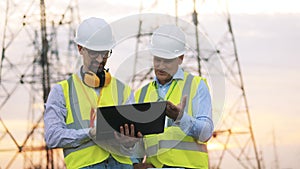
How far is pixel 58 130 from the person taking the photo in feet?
20.1

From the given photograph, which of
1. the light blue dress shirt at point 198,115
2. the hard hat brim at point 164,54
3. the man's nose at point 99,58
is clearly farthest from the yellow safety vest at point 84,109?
the light blue dress shirt at point 198,115

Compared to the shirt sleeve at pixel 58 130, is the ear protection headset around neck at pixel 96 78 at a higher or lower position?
higher

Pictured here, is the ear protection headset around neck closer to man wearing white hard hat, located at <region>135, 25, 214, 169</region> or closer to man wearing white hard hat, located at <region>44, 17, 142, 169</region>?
man wearing white hard hat, located at <region>44, 17, 142, 169</region>

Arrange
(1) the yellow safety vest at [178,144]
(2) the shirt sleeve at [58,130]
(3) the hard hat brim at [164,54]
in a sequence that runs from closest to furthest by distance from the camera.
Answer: (2) the shirt sleeve at [58,130], (3) the hard hat brim at [164,54], (1) the yellow safety vest at [178,144]

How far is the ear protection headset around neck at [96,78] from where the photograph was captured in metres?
6.25

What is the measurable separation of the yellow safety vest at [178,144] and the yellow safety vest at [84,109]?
1.48ft

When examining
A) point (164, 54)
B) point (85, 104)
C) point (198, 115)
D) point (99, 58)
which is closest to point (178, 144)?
point (198, 115)

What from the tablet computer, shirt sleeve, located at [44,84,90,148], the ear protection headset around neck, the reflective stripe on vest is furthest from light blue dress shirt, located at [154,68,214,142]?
shirt sleeve, located at [44,84,90,148]

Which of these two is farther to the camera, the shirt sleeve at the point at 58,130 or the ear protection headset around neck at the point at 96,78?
the ear protection headset around neck at the point at 96,78

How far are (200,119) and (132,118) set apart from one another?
0.77 m

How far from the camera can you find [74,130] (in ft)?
20.3

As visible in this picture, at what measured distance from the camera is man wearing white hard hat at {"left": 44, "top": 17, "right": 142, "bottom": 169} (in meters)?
6.17

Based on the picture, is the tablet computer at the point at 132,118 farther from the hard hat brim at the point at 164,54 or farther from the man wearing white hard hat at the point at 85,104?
the hard hat brim at the point at 164,54

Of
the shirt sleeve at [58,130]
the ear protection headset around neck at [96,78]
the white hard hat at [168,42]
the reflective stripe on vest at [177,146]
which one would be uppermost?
the white hard hat at [168,42]
